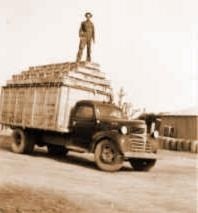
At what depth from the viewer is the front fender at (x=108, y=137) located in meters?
11.3

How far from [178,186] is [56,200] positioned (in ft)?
12.1

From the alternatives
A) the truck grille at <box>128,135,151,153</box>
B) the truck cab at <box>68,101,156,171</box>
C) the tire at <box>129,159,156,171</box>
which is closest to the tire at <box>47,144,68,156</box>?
the truck cab at <box>68,101,156,171</box>

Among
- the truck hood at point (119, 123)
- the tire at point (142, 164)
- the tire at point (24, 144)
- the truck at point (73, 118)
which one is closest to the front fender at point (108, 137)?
the truck at point (73, 118)

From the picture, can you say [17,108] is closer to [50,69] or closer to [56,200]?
[50,69]

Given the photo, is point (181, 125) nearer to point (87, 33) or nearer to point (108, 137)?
point (87, 33)

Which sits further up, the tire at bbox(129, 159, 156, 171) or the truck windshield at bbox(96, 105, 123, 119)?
the truck windshield at bbox(96, 105, 123, 119)

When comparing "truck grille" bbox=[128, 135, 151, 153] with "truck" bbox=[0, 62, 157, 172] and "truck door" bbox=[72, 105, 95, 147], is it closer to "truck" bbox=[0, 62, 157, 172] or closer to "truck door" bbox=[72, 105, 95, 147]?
"truck" bbox=[0, 62, 157, 172]

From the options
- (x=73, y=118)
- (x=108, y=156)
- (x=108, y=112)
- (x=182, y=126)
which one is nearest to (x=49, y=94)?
(x=73, y=118)

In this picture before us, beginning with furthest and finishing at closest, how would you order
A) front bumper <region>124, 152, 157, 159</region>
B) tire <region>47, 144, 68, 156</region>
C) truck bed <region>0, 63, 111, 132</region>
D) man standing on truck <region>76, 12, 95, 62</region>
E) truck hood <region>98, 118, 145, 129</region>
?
man standing on truck <region>76, 12, 95, 62</region> → tire <region>47, 144, 68, 156</region> → truck bed <region>0, 63, 111, 132</region> → truck hood <region>98, 118, 145, 129</region> → front bumper <region>124, 152, 157, 159</region>

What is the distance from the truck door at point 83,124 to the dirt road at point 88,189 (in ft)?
2.91

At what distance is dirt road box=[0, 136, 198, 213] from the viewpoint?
6641mm

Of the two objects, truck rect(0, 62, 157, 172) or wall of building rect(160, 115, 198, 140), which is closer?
truck rect(0, 62, 157, 172)

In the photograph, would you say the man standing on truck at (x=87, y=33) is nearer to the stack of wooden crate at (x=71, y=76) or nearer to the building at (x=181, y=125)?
the stack of wooden crate at (x=71, y=76)

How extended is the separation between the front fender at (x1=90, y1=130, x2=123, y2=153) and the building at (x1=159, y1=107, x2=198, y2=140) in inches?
755
